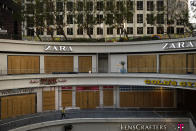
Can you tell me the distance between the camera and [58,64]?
89.1 feet

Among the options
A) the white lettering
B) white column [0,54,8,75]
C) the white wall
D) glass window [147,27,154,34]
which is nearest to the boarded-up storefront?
the white wall

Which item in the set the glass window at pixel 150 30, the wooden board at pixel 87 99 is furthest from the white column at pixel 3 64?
the glass window at pixel 150 30

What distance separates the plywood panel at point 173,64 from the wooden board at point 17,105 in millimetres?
19486

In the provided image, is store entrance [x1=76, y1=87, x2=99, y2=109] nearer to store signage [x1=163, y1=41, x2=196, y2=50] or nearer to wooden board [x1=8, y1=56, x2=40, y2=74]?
wooden board [x1=8, y1=56, x2=40, y2=74]

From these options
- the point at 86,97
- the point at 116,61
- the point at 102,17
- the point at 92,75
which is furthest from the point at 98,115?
the point at 102,17

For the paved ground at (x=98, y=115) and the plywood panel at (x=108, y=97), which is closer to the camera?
the paved ground at (x=98, y=115)

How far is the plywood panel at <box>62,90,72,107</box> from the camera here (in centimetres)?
2739

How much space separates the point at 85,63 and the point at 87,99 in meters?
5.87

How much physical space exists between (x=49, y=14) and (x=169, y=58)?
20.5 metres

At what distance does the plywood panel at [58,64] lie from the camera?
87.2 ft

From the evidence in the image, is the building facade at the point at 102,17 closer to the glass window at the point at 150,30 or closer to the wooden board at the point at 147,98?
the glass window at the point at 150,30

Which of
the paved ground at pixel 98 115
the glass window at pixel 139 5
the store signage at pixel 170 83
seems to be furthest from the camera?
the glass window at pixel 139 5

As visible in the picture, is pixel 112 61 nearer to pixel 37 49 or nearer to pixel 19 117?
pixel 37 49

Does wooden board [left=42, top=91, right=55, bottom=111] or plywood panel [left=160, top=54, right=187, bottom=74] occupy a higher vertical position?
plywood panel [left=160, top=54, right=187, bottom=74]
